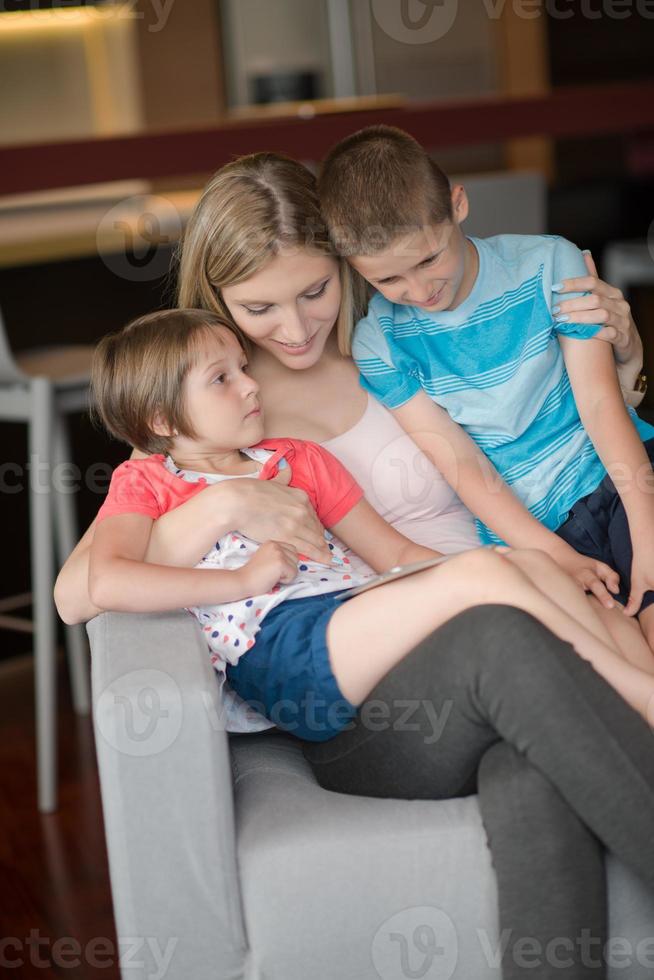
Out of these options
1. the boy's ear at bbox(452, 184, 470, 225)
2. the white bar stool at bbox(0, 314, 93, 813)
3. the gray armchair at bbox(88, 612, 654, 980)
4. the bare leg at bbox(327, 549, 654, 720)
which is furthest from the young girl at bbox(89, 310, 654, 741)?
the white bar stool at bbox(0, 314, 93, 813)

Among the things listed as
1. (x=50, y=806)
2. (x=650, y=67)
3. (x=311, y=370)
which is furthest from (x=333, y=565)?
(x=650, y=67)

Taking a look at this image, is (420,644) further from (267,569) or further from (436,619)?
(267,569)

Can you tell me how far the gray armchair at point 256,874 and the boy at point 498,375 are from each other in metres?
0.43

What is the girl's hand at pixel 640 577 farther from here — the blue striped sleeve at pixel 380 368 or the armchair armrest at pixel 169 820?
the armchair armrest at pixel 169 820

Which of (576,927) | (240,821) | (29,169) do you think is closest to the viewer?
(576,927)

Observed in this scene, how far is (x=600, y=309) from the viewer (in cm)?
157

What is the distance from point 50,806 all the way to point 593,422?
131cm

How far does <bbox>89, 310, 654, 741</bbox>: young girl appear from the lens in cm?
129

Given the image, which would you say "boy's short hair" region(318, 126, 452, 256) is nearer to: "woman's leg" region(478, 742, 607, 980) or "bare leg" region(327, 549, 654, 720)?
"bare leg" region(327, 549, 654, 720)

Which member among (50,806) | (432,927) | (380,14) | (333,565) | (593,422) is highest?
(380,14)

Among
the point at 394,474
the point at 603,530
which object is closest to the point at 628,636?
the point at 603,530

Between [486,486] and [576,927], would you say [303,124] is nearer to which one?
[486,486]

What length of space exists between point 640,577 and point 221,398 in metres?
0.56

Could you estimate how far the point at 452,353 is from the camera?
162 centimetres
